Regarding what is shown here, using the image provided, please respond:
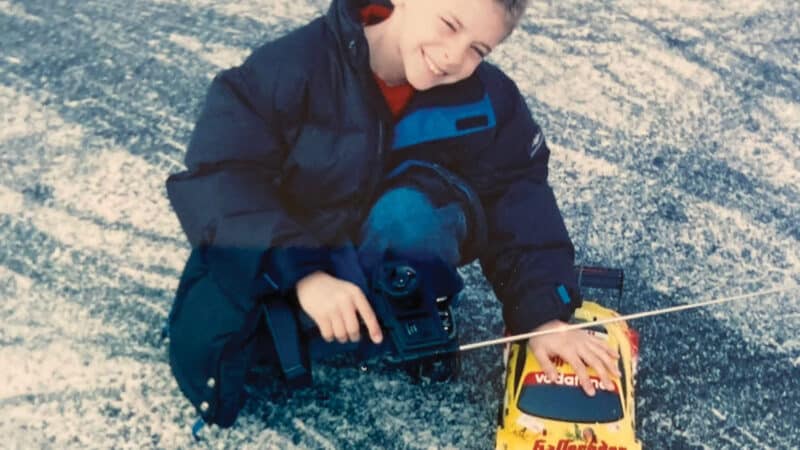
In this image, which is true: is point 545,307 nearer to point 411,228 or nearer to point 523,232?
point 523,232

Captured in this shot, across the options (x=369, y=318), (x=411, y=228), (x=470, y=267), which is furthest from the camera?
(x=470, y=267)

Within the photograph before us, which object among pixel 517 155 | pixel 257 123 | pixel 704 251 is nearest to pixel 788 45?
pixel 704 251

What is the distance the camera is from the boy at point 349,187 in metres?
1.49

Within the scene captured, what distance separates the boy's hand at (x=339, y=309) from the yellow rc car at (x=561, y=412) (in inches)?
12.2

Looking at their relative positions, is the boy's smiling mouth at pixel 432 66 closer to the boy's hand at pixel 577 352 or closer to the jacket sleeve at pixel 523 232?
the jacket sleeve at pixel 523 232

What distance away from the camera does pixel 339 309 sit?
1450 mm

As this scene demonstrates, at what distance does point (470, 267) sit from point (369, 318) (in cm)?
68

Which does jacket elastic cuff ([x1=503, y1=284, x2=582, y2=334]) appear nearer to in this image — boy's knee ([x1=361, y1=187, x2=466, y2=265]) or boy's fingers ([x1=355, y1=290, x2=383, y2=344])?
boy's knee ([x1=361, y1=187, x2=466, y2=265])

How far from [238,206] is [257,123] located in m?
0.16

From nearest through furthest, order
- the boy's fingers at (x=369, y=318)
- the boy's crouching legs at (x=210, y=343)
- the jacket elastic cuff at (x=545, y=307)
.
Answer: the boy's fingers at (x=369, y=318) → the boy's crouching legs at (x=210, y=343) → the jacket elastic cuff at (x=545, y=307)

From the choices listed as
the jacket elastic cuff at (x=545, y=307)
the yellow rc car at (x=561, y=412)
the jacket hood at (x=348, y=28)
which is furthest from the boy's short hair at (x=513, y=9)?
the yellow rc car at (x=561, y=412)

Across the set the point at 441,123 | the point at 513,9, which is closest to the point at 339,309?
the point at 441,123

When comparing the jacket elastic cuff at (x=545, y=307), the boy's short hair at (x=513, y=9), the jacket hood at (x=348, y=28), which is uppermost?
the boy's short hair at (x=513, y=9)

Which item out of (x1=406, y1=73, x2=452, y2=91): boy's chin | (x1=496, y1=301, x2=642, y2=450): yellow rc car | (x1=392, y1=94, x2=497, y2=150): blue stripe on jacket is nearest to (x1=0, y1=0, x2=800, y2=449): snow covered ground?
(x1=496, y1=301, x2=642, y2=450): yellow rc car
